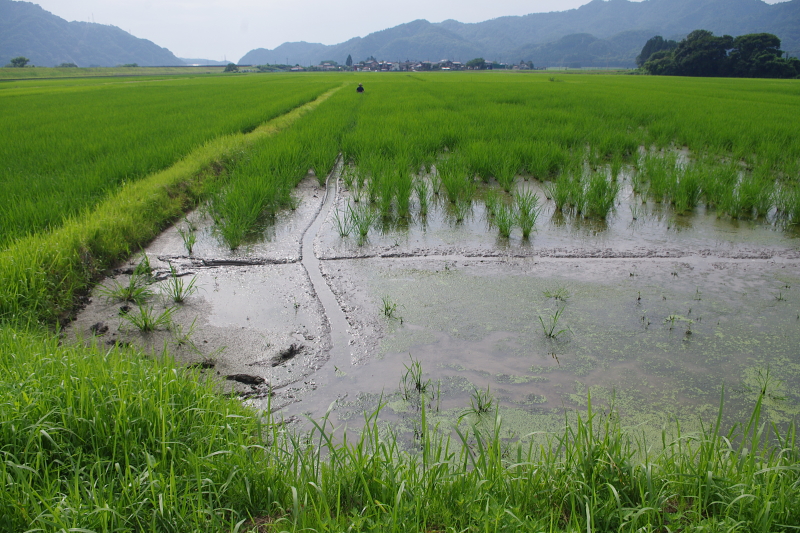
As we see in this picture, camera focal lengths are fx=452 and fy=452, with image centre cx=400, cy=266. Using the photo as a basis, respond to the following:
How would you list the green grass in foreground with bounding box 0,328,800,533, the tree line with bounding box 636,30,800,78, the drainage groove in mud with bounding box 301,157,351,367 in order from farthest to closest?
the tree line with bounding box 636,30,800,78, the drainage groove in mud with bounding box 301,157,351,367, the green grass in foreground with bounding box 0,328,800,533

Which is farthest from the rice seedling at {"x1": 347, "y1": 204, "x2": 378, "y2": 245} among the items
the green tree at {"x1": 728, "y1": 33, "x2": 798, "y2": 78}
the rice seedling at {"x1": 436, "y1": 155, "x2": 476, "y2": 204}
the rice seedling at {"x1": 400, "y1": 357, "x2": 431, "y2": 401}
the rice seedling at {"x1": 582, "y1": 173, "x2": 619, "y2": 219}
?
the green tree at {"x1": 728, "y1": 33, "x2": 798, "y2": 78}

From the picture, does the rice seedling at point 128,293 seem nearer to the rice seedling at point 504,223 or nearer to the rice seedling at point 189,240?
the rice seedling at point 189,240

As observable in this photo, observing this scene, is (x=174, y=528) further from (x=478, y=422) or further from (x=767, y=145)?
(x=767, y=145)

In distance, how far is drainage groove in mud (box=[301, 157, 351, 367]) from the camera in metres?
2.41

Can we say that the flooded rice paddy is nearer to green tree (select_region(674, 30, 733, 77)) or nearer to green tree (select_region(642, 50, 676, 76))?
green tree (select_region(674, 30, 733, 77))

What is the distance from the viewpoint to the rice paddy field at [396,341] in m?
1.33

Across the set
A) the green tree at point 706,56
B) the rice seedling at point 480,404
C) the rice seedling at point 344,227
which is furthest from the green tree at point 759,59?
the rice seedling at point 480,404

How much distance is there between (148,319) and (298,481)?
1648 mm

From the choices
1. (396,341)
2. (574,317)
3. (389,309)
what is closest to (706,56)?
(574,317)

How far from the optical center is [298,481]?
141cm

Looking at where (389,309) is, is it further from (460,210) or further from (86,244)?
(86,244)

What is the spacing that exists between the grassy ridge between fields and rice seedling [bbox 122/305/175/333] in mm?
457

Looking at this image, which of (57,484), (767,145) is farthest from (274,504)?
(767,145)

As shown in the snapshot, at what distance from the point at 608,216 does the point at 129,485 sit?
456cm
